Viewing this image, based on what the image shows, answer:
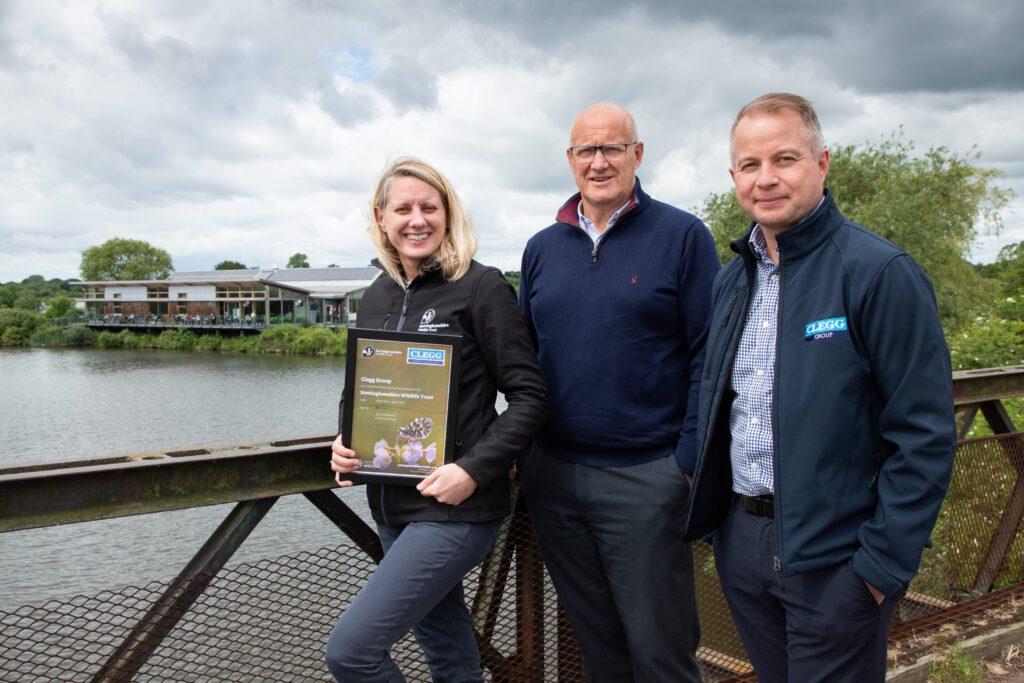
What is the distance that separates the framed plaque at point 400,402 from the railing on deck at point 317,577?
242mm

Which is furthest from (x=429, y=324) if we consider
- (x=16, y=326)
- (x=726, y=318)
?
(x=16, y=326)

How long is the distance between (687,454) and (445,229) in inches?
38.8

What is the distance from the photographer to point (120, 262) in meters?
110

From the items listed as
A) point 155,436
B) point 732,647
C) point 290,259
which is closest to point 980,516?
point 732,647

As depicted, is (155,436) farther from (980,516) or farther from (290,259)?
(290,259)

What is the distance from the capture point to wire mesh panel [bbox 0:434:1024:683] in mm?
2447

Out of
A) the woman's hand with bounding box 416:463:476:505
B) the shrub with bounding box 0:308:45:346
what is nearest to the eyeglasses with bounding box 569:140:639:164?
the woman's hand with bounding box 416:463:476:505

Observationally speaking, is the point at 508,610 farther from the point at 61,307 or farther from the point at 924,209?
the point at 61,307

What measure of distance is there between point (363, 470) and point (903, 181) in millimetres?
29774

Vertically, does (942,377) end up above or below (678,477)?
above

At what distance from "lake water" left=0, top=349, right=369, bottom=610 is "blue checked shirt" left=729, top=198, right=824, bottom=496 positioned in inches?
72.5

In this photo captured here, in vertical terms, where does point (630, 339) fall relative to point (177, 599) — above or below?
above

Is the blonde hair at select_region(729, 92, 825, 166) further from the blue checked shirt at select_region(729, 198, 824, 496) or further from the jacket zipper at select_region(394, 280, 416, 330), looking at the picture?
the jacket zipper at select_region(394, 280, 416, 330)

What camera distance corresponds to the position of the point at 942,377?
1812 mm
